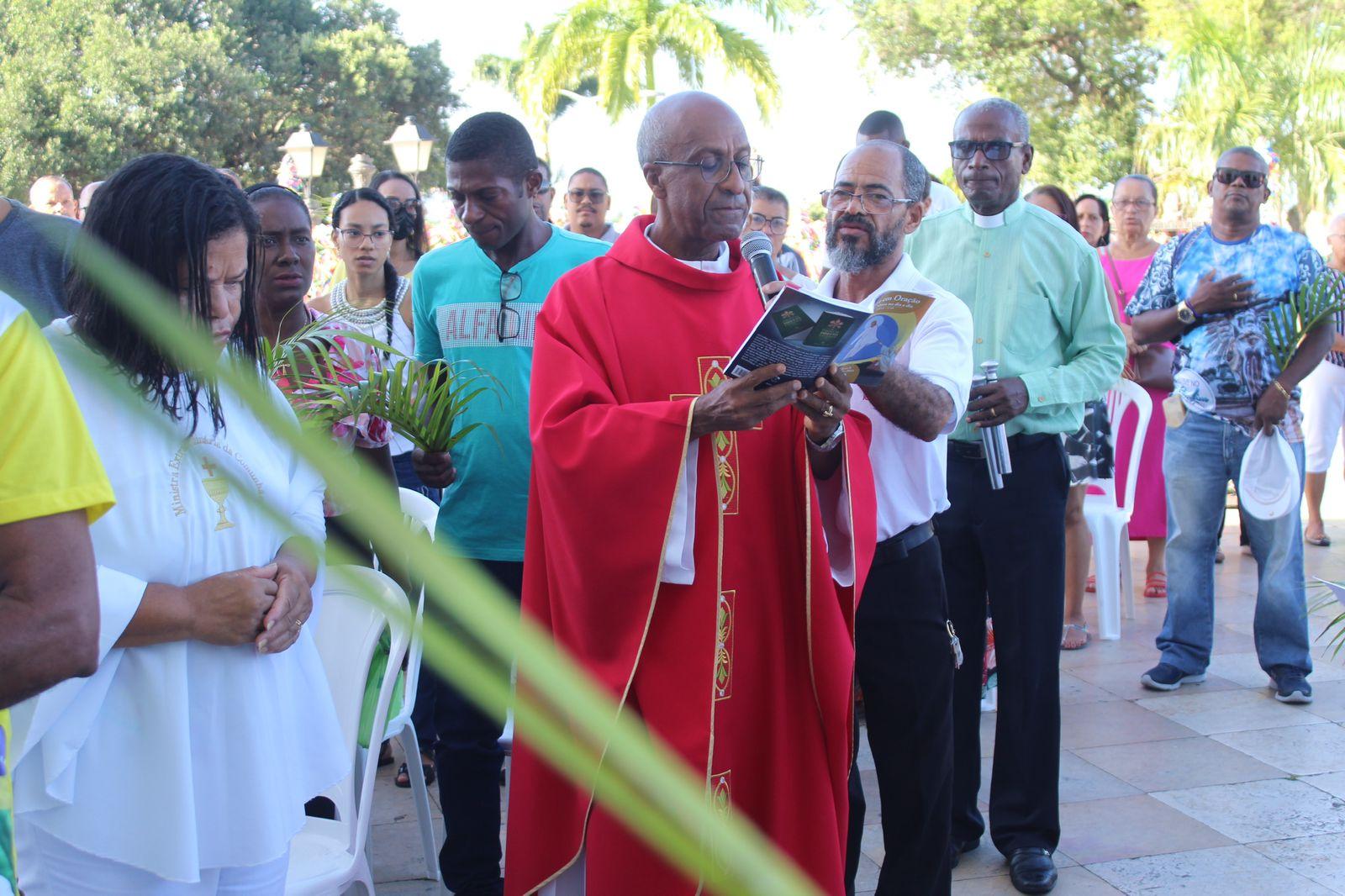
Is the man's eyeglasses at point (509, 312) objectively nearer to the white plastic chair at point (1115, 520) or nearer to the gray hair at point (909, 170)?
the gray hair at point (909, 170)

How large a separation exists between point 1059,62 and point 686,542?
32050mm

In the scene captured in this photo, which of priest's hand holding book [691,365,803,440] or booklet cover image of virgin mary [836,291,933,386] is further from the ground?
booklet cover image of virgin mary [836,291,933,386]

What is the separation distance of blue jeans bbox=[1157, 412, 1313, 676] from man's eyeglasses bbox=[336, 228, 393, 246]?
3.69m

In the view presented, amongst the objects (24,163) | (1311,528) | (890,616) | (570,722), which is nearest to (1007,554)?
(890,616)

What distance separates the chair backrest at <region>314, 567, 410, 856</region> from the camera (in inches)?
125

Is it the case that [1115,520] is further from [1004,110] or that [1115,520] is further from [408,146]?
[408,146]

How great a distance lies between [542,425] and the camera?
9.74 feet

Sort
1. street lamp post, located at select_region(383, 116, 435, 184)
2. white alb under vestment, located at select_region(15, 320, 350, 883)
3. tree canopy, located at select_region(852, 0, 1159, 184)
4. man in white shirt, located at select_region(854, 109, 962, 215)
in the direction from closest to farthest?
white alb under vestment, located at select_region(15, 320, 350, 883) < man in white shirt, located at select_region(854, 109, 962, 215) < street lamp post, located at select_region(383, 116, 435, 184) < tree canopy, located at select_region(852, 0, 1159, 184)

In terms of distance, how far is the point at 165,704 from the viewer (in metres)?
2.17

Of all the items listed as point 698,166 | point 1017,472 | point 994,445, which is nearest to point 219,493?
point 698,166

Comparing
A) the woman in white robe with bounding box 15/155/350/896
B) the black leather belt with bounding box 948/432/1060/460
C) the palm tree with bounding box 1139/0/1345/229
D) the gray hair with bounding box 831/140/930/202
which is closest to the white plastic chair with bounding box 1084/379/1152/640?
the black leather belt with bounding box 948/432/1060/460

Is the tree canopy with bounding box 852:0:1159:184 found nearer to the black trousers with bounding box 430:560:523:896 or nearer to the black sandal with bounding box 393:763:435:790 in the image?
the black sandal with bounding box 393:763:435:790

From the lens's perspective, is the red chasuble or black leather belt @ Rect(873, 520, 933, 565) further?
black leather belt @ Rect(873, 520, 933, 565)

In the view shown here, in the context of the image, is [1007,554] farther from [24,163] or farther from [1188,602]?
[24,163]
